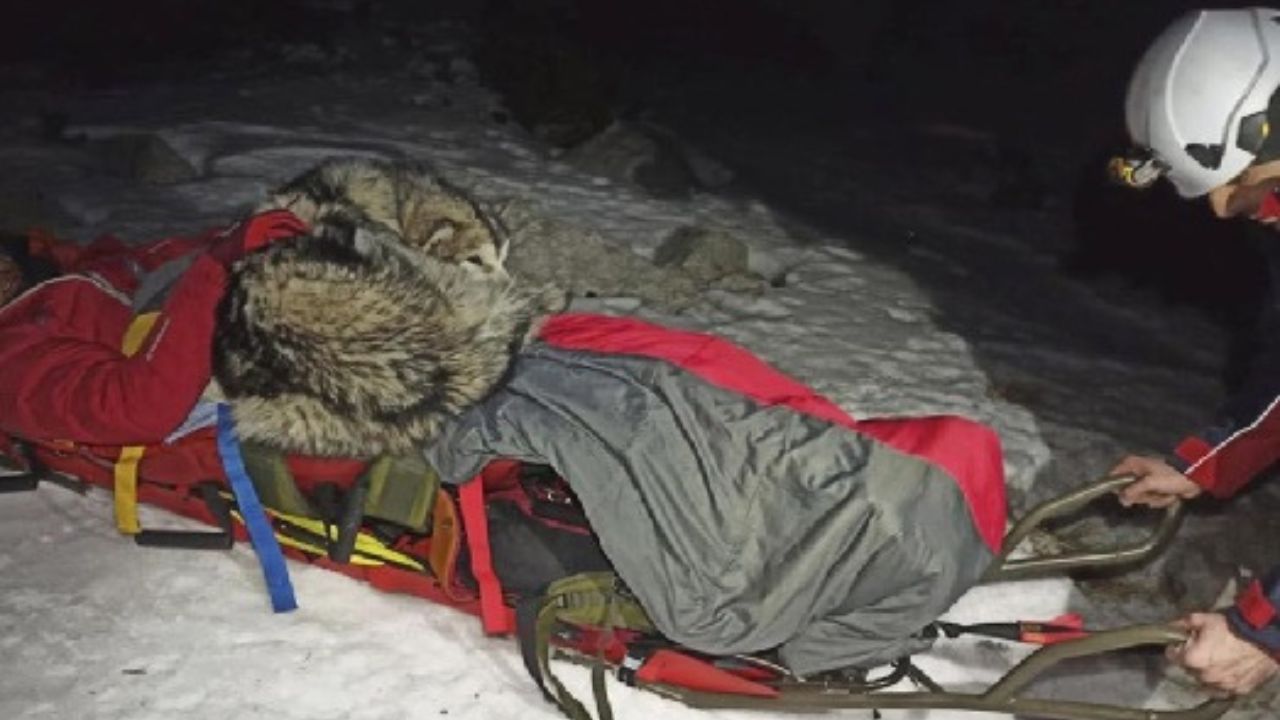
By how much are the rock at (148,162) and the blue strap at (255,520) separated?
346 centimetres

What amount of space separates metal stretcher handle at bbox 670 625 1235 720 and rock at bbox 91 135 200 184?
Answer: 4208 millimetres

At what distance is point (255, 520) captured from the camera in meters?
2.49

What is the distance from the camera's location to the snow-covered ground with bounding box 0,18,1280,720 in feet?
8.02

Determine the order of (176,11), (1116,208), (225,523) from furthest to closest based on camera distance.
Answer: (176,11) < (1116,208) < (225,523)

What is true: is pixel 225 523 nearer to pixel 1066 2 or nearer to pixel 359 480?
pixel 359 480

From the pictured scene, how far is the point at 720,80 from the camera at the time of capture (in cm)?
956

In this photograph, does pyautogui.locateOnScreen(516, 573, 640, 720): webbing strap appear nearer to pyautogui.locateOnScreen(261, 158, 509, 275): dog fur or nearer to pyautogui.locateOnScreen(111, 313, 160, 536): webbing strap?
pyautogui.locateOnScreen(261, 158, 509, 275): dog fur

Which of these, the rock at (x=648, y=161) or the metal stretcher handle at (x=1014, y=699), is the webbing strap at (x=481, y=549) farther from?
the rock at (x=648, y=161)

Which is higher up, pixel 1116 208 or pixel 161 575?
pixel 1116 208

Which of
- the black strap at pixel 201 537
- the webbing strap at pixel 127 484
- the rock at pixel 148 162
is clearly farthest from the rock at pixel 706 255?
the webbing strap at pixel 127 484

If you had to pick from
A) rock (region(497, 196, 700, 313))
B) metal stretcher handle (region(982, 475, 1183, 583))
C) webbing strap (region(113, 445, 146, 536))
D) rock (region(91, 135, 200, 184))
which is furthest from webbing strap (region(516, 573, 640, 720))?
rock (region(91, 135, 200, 184))

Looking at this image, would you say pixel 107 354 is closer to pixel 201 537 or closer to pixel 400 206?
pixel 201 537

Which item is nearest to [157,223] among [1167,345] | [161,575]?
[161,575]

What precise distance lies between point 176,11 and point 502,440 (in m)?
7.86
